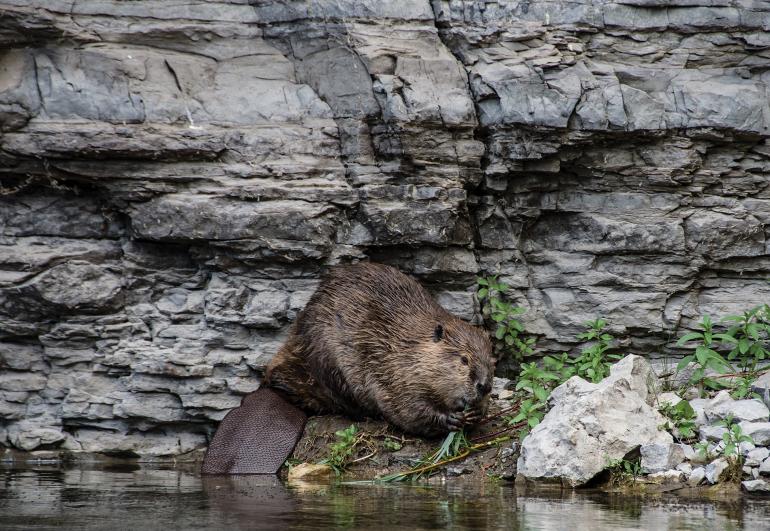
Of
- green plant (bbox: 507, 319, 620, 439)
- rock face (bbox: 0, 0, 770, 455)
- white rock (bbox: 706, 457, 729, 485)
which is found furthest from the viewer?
rock face (bbox: 0, 0, 770, 455)

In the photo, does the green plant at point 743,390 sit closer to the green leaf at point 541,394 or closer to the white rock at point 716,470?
the white rock at point 716,470

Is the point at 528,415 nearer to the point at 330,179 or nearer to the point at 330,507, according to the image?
the point at 330,507

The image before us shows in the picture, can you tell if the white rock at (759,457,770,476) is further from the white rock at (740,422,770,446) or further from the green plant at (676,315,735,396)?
the green plant at (676,315,735,396)

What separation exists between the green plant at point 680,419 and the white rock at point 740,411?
0.10 meters

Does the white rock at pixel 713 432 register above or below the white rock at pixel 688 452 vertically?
above

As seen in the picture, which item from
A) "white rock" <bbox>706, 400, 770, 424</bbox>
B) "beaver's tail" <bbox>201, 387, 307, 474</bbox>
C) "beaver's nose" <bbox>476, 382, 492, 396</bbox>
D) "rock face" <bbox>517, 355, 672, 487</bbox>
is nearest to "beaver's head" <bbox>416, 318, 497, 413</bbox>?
"beaver's nose" <bbox>476, 382, 492, 396</bbox>

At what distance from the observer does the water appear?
3988mm

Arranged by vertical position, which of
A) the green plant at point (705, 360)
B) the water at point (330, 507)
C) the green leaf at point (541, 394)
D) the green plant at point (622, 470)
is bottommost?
the water at point (330, 507)

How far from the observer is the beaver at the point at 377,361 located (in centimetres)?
603

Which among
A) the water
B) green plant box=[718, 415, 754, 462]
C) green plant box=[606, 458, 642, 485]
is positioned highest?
green plant box=[718, 415, 754, 462]

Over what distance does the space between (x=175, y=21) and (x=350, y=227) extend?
182 cm

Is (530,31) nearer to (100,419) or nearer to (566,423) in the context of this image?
(566,423)

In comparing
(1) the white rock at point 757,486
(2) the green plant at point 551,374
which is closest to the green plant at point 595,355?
(2) the green plant at point 551,374

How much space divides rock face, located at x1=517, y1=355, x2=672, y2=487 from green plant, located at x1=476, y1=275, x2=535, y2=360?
3.98 feet
